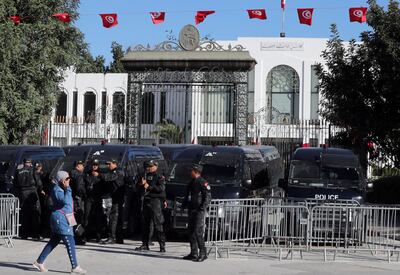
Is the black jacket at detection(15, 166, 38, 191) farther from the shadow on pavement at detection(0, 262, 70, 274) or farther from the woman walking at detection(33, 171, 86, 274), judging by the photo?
the woman walking at detection(33, 171, 86, 274)

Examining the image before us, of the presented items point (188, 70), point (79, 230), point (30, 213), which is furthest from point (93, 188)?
point (188, 70)

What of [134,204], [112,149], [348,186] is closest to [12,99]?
[112,149]

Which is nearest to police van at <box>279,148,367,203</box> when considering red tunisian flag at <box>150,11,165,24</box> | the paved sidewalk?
the paved sidewalk

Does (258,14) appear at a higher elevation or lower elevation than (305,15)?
higher

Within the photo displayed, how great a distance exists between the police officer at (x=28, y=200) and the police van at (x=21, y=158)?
1.62 feet

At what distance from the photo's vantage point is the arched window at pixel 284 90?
144ft

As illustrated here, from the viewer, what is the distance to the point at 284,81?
4456 centimetres

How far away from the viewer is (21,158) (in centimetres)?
1748

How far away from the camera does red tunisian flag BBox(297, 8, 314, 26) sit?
22.7 m

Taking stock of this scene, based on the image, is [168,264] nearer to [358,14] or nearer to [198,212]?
[198,212]

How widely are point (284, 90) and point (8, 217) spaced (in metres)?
31.3

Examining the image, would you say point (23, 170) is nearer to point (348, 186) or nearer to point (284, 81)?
point (348, 186)

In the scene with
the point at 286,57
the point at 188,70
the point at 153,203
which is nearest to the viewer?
the point at 153,203

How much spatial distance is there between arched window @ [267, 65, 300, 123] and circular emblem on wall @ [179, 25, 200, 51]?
16401 millimetres
